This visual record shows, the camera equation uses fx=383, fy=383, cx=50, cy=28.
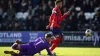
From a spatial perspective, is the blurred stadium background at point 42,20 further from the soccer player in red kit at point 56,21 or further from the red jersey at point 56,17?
the red jersey at point 56,17

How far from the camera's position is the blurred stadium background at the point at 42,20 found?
25.0 meters

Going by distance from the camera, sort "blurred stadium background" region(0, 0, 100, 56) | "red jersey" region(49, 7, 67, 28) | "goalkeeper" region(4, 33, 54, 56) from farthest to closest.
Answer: "blurred stadium background" region(0, 0, 100, 56) < "red jersey" region(49, 7, 67, 28) < "goalkeeper" region(4, 33, 54, 56)

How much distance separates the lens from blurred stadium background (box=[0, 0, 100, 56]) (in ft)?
82.0

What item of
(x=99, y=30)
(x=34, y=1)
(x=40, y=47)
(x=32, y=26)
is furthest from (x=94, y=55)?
(x=34, y=1)

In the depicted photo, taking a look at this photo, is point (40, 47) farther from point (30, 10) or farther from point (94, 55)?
point (30, 10)

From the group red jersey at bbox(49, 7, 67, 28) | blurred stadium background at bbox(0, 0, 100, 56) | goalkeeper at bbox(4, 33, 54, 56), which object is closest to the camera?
goalkeeper at bbox(4, 33, 54, 56)

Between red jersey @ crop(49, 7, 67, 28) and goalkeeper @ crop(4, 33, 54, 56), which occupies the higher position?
red jersey @ crop(49, 7, 67, 28)

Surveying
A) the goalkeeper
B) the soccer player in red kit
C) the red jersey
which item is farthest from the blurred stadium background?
the goalkeeper

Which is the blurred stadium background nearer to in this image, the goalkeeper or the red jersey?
the red jersey

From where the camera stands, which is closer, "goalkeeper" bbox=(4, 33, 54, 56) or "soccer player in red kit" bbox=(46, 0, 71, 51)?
"goalkeeper" bbox=(4, 33, 54, 56)

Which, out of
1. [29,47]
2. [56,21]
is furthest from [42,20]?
[29,47]

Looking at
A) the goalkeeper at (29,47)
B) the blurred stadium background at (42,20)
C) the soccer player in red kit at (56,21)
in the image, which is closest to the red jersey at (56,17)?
the soccer player in red kit at (56,21)

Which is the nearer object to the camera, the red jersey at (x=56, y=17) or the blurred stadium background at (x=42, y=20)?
the red jersey at (x=56, y=17)

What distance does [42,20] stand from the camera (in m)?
26.7
